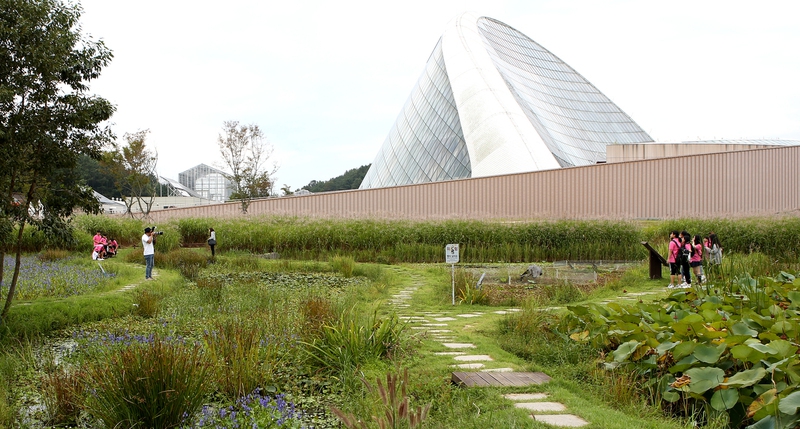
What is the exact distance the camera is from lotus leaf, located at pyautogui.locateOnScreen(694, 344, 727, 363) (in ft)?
12.4

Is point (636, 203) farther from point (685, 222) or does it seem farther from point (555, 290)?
point (555, 290)

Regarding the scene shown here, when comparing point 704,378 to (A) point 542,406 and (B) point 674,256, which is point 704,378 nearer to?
(A) point 542,406

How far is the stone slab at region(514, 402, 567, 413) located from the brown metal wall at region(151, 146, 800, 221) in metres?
14.5

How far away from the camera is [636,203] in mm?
18938

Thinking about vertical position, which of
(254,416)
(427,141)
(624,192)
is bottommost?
(254,416)

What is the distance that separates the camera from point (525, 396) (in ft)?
13.1

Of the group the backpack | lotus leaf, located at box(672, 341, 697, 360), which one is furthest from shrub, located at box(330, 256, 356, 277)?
lotus leaf, located at box(672, 341, 697, 360)

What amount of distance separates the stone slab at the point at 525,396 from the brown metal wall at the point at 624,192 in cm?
1435

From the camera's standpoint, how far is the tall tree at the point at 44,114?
6.42m

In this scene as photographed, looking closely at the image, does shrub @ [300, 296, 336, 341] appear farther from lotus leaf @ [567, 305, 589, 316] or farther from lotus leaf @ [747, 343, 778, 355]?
lotus leaf @ [747, 343, 778, 355]

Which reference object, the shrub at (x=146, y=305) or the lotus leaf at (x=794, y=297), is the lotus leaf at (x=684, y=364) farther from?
the shrub at (x=146, y=305)

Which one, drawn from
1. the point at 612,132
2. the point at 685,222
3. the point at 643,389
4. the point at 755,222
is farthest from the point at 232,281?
the point at 612,132

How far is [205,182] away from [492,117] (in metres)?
61.3

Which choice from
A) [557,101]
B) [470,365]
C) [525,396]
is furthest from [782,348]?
[557,101]
